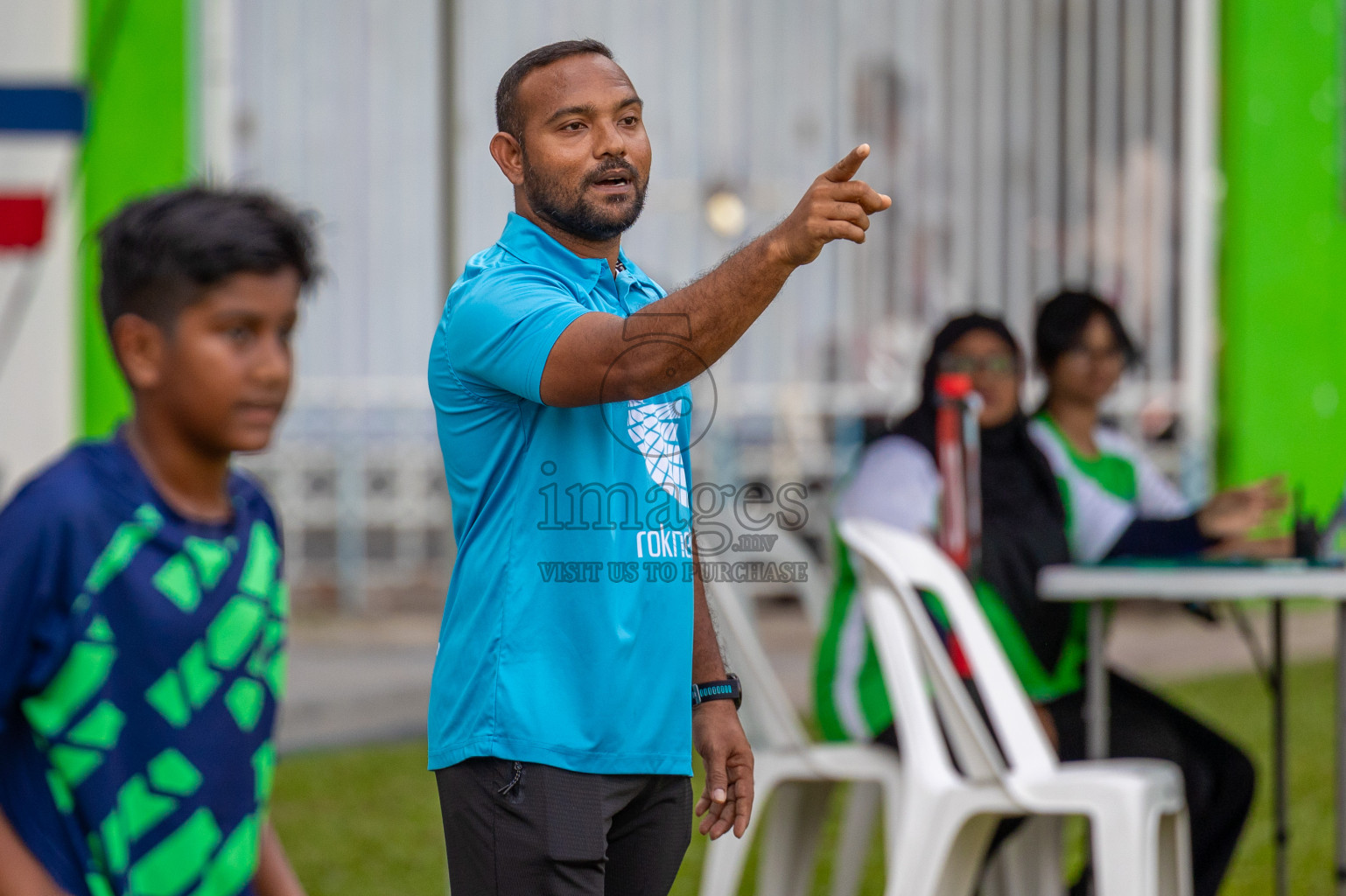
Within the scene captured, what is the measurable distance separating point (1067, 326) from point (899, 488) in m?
0.88

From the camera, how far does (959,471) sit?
3.47 meters

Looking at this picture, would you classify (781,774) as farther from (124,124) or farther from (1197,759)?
(124,124)

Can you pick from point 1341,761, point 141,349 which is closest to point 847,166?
point 141,349

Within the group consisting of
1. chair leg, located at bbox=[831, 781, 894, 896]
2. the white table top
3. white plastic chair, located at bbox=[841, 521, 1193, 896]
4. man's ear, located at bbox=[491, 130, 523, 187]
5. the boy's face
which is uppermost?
man's ear, located at bbox=[491, 130, 523, 187]

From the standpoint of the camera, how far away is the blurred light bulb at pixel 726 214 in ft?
27.5

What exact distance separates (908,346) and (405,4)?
10.6ft

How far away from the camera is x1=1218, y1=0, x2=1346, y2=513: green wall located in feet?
29.9

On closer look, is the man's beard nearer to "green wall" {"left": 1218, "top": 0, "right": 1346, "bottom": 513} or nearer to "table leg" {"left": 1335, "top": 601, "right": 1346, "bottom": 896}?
"table leg" {"left": 1335, "top": 601, "right": 1346, "bottom": 896}

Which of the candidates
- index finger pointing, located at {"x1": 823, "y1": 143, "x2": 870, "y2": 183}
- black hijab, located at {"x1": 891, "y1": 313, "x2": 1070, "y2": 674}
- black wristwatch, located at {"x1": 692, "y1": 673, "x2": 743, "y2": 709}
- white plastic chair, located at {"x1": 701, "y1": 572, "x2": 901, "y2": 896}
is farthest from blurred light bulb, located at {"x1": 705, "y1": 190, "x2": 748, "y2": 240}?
index finger pointing, located at {"x1": 823, "y1": 143, "x2": 870, "y2": 183}

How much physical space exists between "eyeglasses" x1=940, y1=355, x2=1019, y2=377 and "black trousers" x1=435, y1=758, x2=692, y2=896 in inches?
86.7

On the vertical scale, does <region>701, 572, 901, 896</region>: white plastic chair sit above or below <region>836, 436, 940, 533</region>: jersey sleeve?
below

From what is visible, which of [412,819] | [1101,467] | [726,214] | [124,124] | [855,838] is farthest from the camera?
[726,214]

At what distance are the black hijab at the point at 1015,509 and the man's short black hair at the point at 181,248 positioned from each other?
7.63ft

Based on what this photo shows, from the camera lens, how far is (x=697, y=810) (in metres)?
1.60
